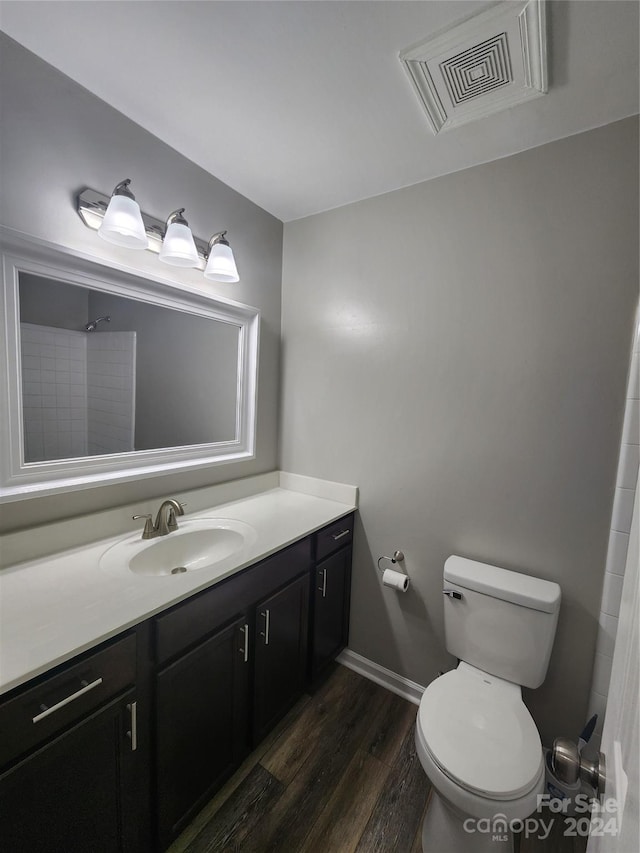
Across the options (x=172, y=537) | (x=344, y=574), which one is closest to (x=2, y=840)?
(x=172, y=537)

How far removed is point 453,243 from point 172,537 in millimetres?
1755

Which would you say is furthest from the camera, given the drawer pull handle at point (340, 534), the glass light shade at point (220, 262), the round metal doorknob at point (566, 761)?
the drawer pull handle at point (340, 534)

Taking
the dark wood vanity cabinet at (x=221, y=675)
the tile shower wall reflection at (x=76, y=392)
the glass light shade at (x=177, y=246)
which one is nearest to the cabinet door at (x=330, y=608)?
the dark wood vanity cabinet at (x=221, y=675)

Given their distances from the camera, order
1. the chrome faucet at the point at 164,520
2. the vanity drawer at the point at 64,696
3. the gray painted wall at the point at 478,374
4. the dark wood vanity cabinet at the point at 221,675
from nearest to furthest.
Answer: the vanity drawer at the point at 64,696 → the dark wood vanity cabinet at the point at 221,675 → the gray painted wall at the point at 478,374 → the chrome faucet at the point at 164,520

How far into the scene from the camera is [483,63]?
1.02 m

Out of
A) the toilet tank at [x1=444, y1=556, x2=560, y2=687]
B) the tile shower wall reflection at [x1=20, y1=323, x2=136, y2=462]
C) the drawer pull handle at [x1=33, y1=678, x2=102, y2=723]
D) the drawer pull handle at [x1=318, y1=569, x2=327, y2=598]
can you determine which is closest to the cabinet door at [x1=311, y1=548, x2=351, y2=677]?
the drawer pull handle at [x1=318, y1=569, x2=327, y2=598]

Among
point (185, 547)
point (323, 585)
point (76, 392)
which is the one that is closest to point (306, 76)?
point (76, 392)

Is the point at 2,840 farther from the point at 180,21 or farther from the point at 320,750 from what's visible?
the point at 180,21

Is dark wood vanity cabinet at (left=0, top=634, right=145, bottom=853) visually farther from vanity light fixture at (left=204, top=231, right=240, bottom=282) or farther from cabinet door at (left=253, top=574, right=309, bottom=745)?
vanity light fixture at (left=204, top=231, right=240, bottom=282)

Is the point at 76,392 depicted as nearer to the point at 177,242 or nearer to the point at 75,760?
the point at 177,242

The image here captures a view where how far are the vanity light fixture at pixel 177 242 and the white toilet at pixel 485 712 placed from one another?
1725 millimetres

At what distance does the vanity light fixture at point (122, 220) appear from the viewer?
3.91 ft

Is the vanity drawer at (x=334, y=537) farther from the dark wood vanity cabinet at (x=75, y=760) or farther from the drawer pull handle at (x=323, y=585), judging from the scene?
the dark wood vanity cabinet at (x=75, y=760)

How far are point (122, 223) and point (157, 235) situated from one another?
0.23m
